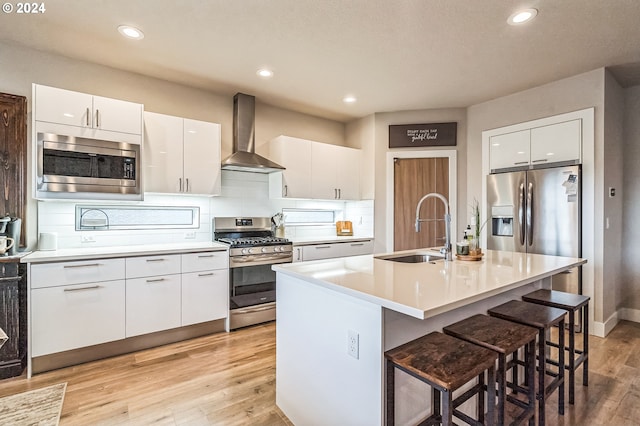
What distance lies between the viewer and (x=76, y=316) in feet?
8.33

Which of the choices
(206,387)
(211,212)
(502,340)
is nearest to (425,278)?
(502,340)

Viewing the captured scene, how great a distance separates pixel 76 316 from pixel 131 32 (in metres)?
2.32

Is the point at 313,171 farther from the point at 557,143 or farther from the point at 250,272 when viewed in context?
the point at 557,143

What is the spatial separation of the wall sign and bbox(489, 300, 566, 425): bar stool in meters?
2.88

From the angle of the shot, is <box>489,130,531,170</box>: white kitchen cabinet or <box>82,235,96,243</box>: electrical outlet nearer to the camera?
<box>82,235,96,243</box>: electrical outlet

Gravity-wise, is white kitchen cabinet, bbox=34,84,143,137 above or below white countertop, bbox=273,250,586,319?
above

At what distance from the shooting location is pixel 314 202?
4730mm

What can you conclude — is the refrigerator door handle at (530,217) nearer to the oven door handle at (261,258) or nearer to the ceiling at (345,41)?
the ceiling at (345,41)

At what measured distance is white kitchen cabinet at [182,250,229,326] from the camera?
10.0 ft

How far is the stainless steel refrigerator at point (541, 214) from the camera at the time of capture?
10.9 feet

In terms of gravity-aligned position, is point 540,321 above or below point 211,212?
below

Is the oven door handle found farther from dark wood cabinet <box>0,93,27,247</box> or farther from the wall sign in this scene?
the wall sign

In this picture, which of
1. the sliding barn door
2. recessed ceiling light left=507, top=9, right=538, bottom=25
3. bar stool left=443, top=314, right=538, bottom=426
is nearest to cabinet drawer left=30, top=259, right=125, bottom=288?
bar stool left=443, top=314, right=538, bottom=426

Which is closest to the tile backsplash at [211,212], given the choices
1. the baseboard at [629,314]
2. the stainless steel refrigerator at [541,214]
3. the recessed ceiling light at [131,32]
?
the recessed ceiling light at [131,32]
